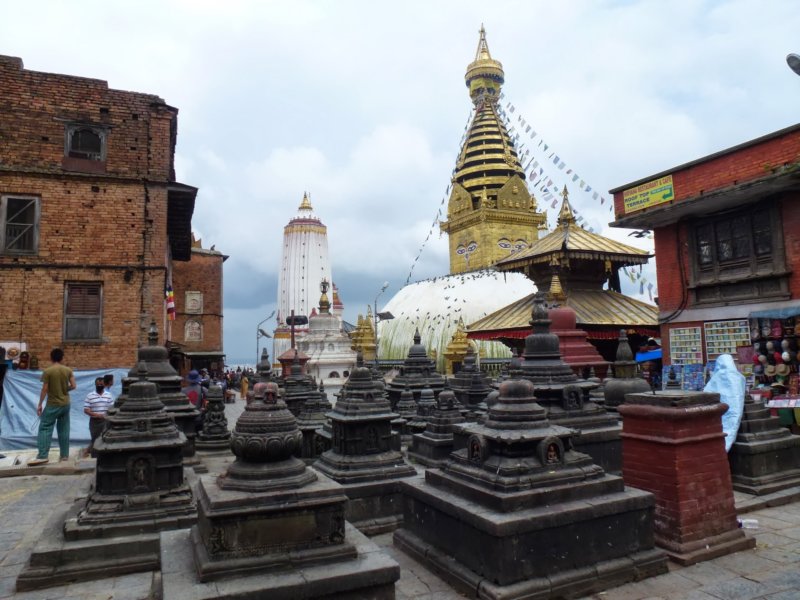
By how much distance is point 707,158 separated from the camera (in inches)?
473

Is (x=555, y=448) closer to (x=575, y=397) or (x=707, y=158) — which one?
(x=575, y=397)

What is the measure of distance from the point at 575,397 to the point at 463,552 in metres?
3.10

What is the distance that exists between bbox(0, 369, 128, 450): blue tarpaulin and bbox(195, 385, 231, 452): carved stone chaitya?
9.32 ft

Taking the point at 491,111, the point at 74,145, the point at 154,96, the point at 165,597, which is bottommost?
the point at 165,597

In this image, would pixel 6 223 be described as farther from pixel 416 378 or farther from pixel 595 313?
pixel 595 313

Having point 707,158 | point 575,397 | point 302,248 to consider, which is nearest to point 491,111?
point 302,248

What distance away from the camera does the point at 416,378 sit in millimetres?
12148

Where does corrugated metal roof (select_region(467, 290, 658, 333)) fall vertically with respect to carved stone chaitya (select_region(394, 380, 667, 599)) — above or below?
above

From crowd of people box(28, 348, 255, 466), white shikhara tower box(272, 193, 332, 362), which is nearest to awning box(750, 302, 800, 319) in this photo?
crowd of people box(28, 348, 255, 466)

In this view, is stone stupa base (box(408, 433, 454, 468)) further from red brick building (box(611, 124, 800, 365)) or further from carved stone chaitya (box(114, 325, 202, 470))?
red brick building (box(611, 124, 800, 365))

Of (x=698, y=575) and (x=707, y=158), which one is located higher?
(x=707, y=158)

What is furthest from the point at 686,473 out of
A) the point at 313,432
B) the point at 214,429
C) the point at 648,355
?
the point at 648,355

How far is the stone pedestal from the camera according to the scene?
21.0ft

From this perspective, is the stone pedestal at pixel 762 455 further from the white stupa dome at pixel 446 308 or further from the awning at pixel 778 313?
the white stupa dome at pixel 446 308
